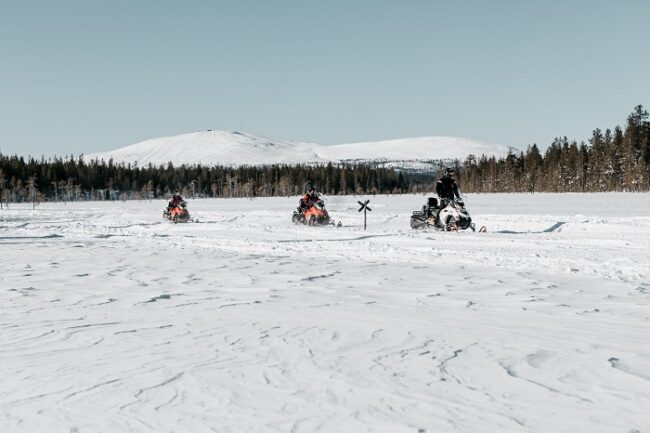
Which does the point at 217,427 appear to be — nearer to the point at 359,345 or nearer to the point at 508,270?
the point at 359,345

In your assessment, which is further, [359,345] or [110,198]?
[110,198]

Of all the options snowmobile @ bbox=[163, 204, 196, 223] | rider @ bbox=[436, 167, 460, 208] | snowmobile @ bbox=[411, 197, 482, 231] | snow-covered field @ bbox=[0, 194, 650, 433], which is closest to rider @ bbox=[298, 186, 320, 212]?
snowmobile @ bbox=[411, 197, 482, 231]

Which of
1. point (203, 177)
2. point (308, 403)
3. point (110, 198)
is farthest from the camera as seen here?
point (203, 177)

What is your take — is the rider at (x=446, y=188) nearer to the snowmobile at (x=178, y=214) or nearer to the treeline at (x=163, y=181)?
the snowmobile at (x=178, y=214)

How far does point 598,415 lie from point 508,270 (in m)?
7.34

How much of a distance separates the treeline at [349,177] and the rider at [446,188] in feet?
215

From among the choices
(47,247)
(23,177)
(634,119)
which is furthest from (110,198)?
(47,247)

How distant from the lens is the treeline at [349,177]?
8262 cm

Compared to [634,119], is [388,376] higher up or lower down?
lower down

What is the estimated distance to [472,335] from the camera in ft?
18.7

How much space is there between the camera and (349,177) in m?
158

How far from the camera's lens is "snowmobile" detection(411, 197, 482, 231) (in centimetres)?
1997

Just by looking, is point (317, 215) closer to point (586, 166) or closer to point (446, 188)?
point (446, 188)

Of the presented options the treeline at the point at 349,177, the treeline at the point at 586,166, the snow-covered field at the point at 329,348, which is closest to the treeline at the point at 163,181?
the treeline at the point at 349,177
